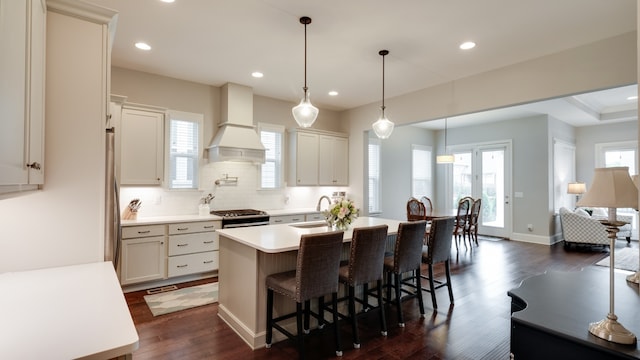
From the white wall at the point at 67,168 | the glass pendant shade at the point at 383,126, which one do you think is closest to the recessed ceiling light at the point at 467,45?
the glass pendant shade at the point at 383,126

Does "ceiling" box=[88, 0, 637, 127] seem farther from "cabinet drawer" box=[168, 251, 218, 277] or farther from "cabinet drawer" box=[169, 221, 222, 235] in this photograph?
"cabinet drawer" box=[168, 251, 218, 277]

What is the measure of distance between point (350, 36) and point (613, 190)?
2698 mm

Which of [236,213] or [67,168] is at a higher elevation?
[67,168]

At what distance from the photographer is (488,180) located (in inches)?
329

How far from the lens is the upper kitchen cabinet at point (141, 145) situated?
4.19m

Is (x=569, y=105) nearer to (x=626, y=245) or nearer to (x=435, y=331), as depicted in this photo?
(x=626, y=245)

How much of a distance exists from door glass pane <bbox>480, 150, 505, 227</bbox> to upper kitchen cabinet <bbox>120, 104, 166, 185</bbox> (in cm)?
758

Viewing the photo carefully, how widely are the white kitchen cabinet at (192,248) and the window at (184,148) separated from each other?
775mm

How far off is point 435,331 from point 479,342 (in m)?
0.37

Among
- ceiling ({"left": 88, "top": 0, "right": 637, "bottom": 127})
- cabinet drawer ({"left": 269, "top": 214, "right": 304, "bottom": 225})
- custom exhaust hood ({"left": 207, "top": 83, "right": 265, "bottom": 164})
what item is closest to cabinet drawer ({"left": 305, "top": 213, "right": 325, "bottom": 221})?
cabinet drawer ({"left": 269, "top": 214, "right": 304, "bottom": 225})

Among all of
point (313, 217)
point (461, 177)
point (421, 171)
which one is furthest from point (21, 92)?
point (461, 177)

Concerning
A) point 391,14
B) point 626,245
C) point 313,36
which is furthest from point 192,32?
point 626,245

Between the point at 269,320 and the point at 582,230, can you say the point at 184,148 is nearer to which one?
the point at 269,320

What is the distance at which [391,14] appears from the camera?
2986 millimetres
